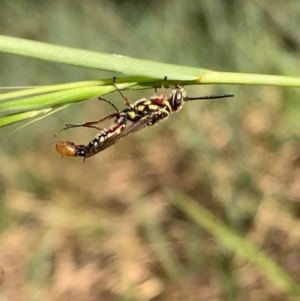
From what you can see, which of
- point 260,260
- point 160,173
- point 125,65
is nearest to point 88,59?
point 125,65

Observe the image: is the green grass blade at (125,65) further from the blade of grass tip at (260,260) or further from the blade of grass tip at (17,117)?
the blade of grass tip at (260,260)

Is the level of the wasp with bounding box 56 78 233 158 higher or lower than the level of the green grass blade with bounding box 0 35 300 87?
higher

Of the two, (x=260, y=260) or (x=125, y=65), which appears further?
(x=260, y=260)

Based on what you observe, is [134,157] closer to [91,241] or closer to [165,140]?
[165,140]

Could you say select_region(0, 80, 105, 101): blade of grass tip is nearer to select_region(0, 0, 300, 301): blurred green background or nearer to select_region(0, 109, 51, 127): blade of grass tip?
select_region(0, 109, 51, 127): blade of grass tip

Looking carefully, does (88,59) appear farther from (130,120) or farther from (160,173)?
(160,173)

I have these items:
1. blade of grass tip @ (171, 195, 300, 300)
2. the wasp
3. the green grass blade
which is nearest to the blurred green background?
blade of grass tip @ (171, 195, 300, 300)

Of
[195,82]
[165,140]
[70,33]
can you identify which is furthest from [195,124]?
[195,82]

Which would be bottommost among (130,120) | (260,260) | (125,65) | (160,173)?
(125,65)
